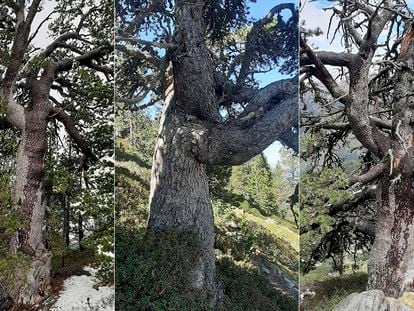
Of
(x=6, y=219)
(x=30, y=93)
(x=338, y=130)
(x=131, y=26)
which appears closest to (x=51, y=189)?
(x=6, y=219)

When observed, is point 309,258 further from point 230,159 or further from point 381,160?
point 230,159

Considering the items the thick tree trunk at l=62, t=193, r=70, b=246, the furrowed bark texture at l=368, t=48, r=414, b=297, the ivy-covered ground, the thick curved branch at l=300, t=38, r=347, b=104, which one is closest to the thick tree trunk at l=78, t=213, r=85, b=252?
the thick tree trunk at l=62, t=193, r=70, b=246

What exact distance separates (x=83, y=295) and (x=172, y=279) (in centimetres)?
95

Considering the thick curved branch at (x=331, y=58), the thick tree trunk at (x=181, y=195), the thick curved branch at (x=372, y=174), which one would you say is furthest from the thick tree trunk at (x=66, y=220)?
the thick curved branch at (x=372, y=174)

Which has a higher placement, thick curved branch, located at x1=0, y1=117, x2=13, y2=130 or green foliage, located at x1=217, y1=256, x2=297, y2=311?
thick curved branch, located at x1=0, y1=117, x2=13, y2=130

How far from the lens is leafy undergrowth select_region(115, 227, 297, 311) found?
9.35 feet

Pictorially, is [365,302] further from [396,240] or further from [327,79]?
[327,79]

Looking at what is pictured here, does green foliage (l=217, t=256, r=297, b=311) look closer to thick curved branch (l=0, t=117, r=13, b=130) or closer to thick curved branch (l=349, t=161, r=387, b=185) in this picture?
thick curved branch (l=349, t=161, r=387, b=185)

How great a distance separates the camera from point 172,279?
2.86m

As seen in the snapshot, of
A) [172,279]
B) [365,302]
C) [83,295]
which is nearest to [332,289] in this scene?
[365,302]

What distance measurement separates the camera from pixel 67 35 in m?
3.58

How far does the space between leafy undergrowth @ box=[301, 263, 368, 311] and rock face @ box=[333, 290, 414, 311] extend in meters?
0.12

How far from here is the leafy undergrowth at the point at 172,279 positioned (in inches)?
112

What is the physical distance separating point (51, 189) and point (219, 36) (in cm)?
165
